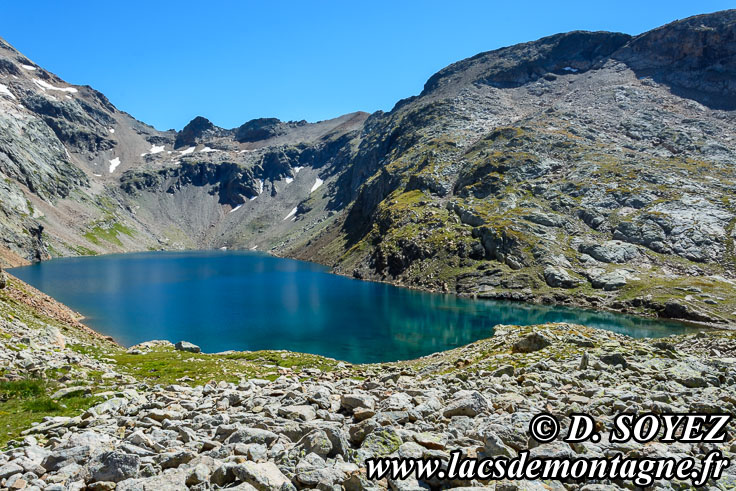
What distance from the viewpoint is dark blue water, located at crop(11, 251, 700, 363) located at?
70.1 m

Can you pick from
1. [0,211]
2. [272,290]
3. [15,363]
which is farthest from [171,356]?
[0,211]

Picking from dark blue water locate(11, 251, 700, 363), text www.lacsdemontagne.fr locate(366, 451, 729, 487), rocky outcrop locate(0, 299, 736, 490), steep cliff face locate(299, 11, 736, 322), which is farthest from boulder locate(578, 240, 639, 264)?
text www.lacsdemontagne.fr locate(366, 451, 729, 487)

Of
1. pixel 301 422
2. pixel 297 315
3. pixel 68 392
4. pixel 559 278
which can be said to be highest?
pixel 301 422

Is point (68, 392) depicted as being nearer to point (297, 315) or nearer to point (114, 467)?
point (114, 467)

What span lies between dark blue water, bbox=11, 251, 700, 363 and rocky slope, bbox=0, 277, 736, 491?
4484cm

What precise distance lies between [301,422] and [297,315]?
270ft

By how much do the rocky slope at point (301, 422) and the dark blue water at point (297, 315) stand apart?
44.8m

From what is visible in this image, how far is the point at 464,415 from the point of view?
1313cm

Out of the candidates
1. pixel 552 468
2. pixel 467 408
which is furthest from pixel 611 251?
pixel 552 468

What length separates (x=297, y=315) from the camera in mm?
93250

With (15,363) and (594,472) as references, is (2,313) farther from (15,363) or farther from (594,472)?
(594,472)

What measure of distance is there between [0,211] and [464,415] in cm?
24406

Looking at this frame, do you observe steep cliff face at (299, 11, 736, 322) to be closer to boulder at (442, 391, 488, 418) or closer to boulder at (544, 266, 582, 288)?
boulder at (544, 266, 582, 288)

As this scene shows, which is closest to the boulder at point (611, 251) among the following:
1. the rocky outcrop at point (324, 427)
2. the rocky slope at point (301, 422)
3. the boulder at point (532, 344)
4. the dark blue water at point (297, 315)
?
the dark blue water at point (297, 315)
